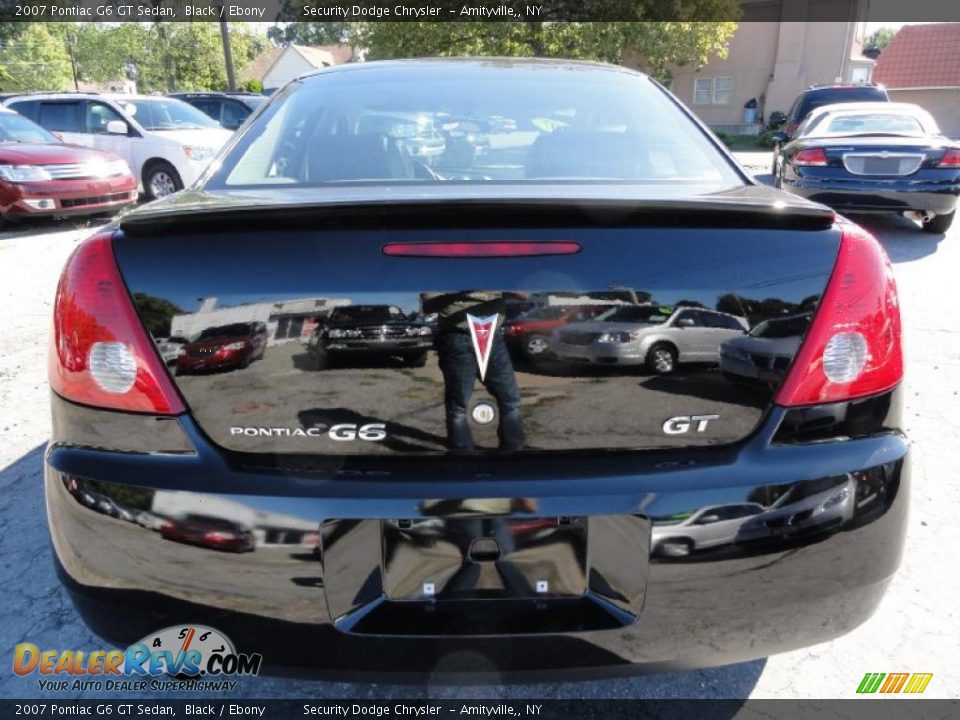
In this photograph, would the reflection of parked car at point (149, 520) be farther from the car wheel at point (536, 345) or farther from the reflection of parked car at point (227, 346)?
the car wheel at point (536, 345)

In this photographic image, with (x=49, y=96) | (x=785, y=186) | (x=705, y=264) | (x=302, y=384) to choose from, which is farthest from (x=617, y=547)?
(x=49, y=96)

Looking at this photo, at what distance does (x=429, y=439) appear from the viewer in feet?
4.58

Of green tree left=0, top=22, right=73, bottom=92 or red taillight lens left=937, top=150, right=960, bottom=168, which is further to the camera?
green tree left=0, top=22, right=73, bottom=92

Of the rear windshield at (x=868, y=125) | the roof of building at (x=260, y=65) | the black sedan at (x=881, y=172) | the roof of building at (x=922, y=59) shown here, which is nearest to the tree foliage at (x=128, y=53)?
the roof of building at (x=260, y=65)

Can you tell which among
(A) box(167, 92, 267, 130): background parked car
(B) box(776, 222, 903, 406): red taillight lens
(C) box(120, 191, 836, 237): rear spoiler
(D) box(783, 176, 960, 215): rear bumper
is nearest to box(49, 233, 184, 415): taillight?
(C) box(120, 191, 836, 237): rear spoiler

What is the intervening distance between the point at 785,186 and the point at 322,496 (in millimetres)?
8513

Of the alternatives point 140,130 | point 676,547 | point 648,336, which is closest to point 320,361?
point 648,336

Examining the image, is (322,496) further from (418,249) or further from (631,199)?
(631,199)

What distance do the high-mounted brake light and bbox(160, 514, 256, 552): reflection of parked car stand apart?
2.04 feet

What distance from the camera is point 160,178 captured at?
36.6 feet

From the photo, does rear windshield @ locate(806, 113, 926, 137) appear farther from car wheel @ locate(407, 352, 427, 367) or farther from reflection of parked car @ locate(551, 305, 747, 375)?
car wheel @ locate(407, 352, 427, 367)

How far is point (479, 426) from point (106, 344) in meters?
0.78

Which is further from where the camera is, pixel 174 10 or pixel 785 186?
pixel 174 10

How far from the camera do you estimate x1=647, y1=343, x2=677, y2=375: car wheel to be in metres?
1.37
